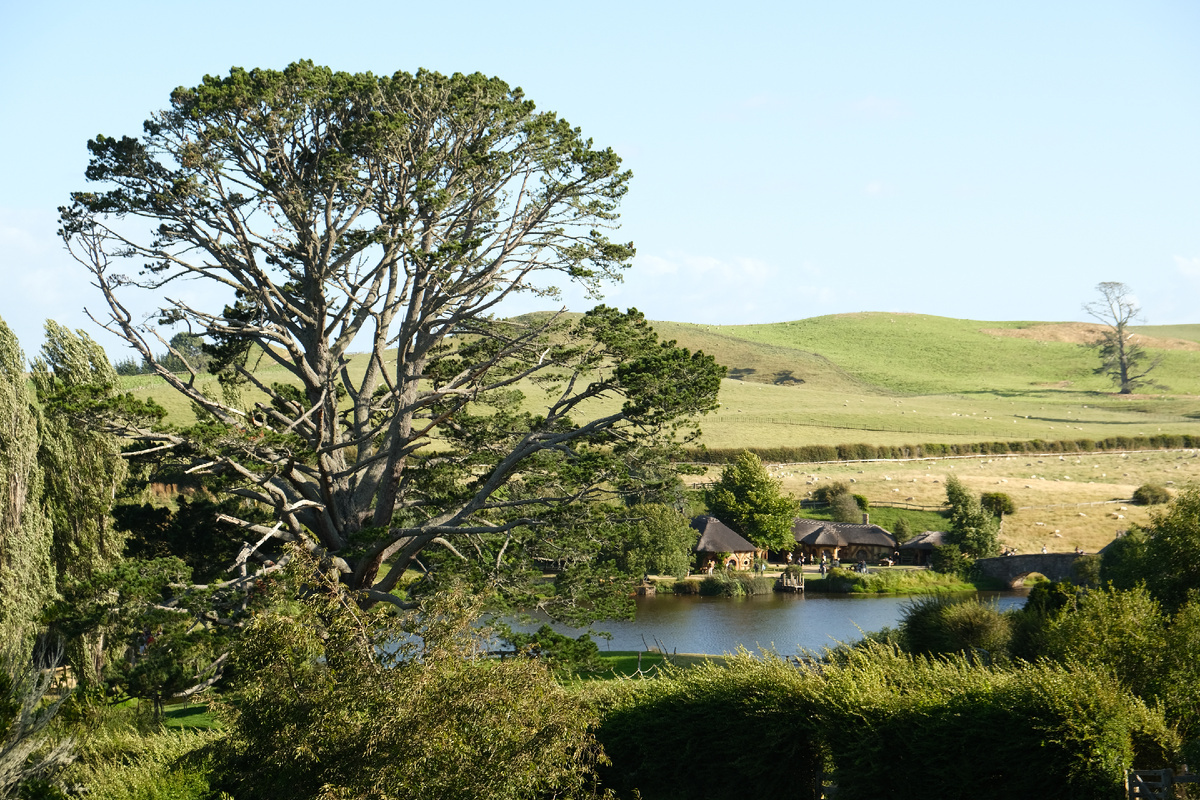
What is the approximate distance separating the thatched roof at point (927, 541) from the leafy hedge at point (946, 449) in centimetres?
1774

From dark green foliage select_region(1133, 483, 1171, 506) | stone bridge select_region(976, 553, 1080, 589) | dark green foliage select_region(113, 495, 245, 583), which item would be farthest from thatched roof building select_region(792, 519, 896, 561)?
dark green foliage select_region(113, 495, 245, 583)

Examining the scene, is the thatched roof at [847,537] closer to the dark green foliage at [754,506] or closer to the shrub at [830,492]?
the dark green foliage at [754,506]

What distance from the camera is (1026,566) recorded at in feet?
168

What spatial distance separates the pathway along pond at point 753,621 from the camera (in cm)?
3475

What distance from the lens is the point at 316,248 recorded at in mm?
21578

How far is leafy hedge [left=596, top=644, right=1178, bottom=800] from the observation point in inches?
460

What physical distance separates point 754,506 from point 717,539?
3915mm

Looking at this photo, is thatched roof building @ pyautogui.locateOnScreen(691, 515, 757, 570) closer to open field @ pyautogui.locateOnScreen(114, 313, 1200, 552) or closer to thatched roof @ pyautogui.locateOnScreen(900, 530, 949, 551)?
thatched roof @ pyautogui.locateOnScreen(900, 530, 949, 551)

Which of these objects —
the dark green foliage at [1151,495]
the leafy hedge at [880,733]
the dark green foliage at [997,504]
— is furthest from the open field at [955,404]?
the leafy hedge at [880,733]

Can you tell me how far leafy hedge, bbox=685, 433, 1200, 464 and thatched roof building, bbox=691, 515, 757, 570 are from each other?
52.0 ft

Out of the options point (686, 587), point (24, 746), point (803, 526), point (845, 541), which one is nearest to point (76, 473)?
point (24, 746)

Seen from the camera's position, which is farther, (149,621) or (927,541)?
(927,541)

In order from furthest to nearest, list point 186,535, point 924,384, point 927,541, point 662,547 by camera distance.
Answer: point 924,384 < point 927,541 < point 662,547 < point 186,535

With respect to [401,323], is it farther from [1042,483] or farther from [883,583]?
[1042,483]
